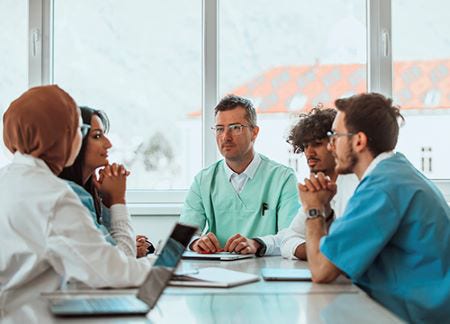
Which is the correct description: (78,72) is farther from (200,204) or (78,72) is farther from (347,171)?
(347,171)

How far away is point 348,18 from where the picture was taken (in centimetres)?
392

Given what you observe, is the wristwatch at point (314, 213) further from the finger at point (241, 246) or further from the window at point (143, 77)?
the window at point (143, 77)

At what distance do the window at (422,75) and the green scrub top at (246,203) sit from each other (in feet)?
3.96

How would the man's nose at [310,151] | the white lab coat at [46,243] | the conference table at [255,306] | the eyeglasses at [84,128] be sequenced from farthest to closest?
1. the man's nose at [310,151]
2. the eyeglasses at [84,128]
3. the white lab coat at [46,243]
4. the conference table at [255,306]

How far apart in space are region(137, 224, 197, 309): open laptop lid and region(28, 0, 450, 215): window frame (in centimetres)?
241

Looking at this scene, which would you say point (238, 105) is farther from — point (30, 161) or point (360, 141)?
point (30, 161)

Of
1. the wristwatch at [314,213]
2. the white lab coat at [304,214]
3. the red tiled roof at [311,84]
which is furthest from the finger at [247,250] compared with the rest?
the red tiled roof at [311,84]

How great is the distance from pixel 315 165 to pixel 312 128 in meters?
0.14

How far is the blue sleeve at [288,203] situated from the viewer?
285 cm

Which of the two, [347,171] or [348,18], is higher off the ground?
[348,18]

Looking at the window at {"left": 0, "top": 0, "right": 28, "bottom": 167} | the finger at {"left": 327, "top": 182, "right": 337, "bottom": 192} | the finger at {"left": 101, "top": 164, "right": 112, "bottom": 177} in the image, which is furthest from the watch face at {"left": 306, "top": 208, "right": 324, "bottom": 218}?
the window at {"left": 0, "top": 0, "right": 28, "bottom": 167}

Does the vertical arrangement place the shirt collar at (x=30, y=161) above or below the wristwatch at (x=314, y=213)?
above

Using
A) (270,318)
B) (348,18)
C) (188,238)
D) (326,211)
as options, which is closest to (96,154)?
(326,211)

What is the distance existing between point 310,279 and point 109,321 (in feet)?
2.43
